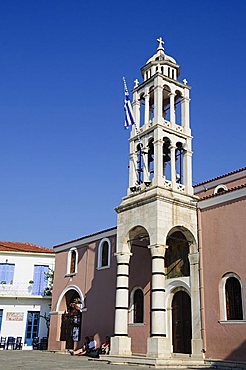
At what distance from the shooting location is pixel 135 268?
2089 centimetres

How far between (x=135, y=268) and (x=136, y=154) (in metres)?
5.46

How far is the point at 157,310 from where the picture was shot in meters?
16.2

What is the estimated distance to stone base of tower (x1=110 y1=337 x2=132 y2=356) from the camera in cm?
1725

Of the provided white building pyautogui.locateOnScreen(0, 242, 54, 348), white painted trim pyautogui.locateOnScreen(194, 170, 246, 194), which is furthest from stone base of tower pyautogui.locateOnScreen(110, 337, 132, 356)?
white building pyautogui.locateOnScreen(0, 242, 54, 348)

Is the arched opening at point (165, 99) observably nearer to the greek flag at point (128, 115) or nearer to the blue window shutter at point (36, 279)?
the greek flag at point (128, 115)

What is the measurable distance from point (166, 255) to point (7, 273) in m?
15.7

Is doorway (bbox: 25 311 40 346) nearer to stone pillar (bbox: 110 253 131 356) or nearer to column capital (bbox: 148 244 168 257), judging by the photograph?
stone pillar (bbox: 110 253 131 356)

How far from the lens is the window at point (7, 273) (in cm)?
3098

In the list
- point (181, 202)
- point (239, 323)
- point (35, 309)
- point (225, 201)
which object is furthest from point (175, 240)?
point (35, 309)

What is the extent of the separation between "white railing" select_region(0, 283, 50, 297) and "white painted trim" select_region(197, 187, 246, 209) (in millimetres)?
16858

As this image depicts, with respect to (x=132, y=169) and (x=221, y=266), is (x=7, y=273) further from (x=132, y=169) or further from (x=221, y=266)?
(x=221, y=266)

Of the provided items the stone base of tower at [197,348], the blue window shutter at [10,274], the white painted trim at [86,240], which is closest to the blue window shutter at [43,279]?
the blue window shutter at [10,274]

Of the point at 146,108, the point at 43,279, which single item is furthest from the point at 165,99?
the point at 43,279

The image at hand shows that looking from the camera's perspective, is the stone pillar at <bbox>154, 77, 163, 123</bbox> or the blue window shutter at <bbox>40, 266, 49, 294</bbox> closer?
the stone pillar at <bbox>154, 77, 163, 123</bbox>
